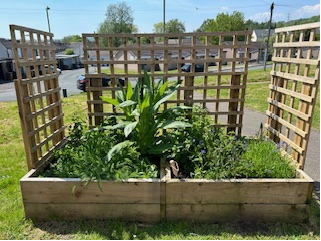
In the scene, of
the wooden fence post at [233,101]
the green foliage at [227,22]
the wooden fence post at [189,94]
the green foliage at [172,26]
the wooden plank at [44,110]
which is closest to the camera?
the wooden plank at [44,110]

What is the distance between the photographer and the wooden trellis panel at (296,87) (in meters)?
2.39

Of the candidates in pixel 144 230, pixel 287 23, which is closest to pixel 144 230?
pixel 144 230

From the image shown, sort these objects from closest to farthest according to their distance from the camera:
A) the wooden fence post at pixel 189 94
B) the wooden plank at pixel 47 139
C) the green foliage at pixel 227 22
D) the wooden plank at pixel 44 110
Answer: the wooden plank at pixel 44 110, the wooden plank at pixel 47 139, the wooden fence post at pixel 189 94, the green foliage at pixel 227 22

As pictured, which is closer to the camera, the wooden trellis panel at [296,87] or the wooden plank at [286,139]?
the wooden trellis panel at [296,87]

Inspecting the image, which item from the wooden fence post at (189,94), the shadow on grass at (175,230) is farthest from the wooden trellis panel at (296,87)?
the wooden fence post at (189,94)

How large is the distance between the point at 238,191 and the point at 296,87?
1.46m

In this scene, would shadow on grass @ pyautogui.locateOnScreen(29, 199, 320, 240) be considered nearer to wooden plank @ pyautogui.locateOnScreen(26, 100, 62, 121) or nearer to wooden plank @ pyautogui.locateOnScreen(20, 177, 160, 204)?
wooden plank @ pyautogui.locateOnScreen(20, 177, 160, 204)

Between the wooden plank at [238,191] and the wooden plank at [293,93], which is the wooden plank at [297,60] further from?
the wooden plank at [238,191]

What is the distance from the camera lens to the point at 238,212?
2.30 meters

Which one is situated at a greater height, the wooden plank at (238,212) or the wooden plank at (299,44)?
the wooden plank at (299,44)

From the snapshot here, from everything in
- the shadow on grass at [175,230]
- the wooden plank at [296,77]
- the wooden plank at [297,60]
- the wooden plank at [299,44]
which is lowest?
the shadow on grass at [175,230]

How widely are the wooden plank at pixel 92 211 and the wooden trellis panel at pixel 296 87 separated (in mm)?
1667

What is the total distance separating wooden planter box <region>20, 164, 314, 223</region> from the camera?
2248 millimetres

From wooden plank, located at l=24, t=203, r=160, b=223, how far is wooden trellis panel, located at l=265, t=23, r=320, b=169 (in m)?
1.67
